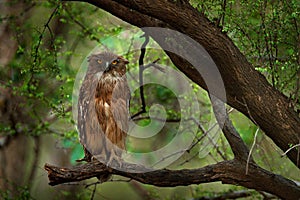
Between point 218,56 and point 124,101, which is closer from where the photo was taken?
point 218,56

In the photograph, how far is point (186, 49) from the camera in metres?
4.34

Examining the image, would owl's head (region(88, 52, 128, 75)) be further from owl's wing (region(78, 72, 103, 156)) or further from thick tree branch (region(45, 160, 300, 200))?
thick tree branch (region(45, 160, 300, 200))

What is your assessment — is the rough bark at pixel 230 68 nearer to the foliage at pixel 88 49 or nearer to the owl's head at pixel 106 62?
the foliage at pixel 88 49

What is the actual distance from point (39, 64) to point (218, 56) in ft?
5.29

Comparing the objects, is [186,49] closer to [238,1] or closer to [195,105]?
[238,1]

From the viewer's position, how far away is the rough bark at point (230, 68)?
3990 mm

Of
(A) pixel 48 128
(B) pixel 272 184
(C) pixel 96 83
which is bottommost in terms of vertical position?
(B) pixel 272 184

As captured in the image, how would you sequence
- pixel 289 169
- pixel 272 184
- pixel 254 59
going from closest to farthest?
pixel 272 184 → pixel 254 59 → pixel 289 169

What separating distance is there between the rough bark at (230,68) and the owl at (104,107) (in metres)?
0.45

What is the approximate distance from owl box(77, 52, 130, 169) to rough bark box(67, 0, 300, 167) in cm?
45

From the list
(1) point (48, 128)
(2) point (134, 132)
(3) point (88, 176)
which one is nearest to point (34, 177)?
(1) point (48, 128)

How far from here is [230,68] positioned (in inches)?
164

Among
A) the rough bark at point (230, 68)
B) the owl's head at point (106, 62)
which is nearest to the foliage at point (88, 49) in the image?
the rough bark at point (230, 68)

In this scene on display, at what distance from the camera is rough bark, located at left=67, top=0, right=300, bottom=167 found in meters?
3.99
